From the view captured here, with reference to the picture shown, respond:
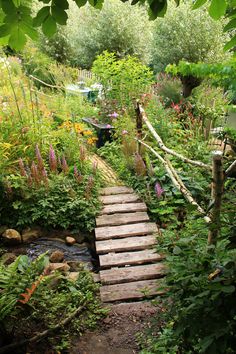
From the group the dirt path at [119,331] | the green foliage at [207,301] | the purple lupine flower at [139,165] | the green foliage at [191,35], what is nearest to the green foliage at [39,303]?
the dirt path at [119,331]

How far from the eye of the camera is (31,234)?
180 inches

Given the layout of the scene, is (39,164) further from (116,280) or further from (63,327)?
(63,327)

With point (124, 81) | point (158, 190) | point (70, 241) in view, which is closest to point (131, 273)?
point (70, 241)

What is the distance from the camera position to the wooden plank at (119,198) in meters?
5.25

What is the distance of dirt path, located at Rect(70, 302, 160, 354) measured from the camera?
9.86 ft

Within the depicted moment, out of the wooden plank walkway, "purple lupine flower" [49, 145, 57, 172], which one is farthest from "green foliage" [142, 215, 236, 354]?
"purple lupine flower" [49, 145, 57, 172]

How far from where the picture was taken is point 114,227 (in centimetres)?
472

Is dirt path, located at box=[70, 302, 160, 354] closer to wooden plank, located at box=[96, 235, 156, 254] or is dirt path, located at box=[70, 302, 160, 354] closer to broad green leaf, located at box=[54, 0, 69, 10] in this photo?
wooden plank, located at box=[96, 235, 156, 254]

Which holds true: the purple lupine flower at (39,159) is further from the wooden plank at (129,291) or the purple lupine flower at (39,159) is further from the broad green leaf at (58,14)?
the broad green leaf at (58,14)

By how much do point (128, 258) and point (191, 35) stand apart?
373 inches

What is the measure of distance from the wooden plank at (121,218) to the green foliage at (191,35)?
7.84 metres

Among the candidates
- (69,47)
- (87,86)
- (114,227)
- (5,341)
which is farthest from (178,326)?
(69,47)

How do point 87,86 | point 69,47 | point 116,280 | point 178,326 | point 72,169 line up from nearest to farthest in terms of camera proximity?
1. point 178,326
2. point 116,280
3. point 72,169
4. point 87,86
5. point 69,47

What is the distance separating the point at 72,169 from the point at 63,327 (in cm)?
268
